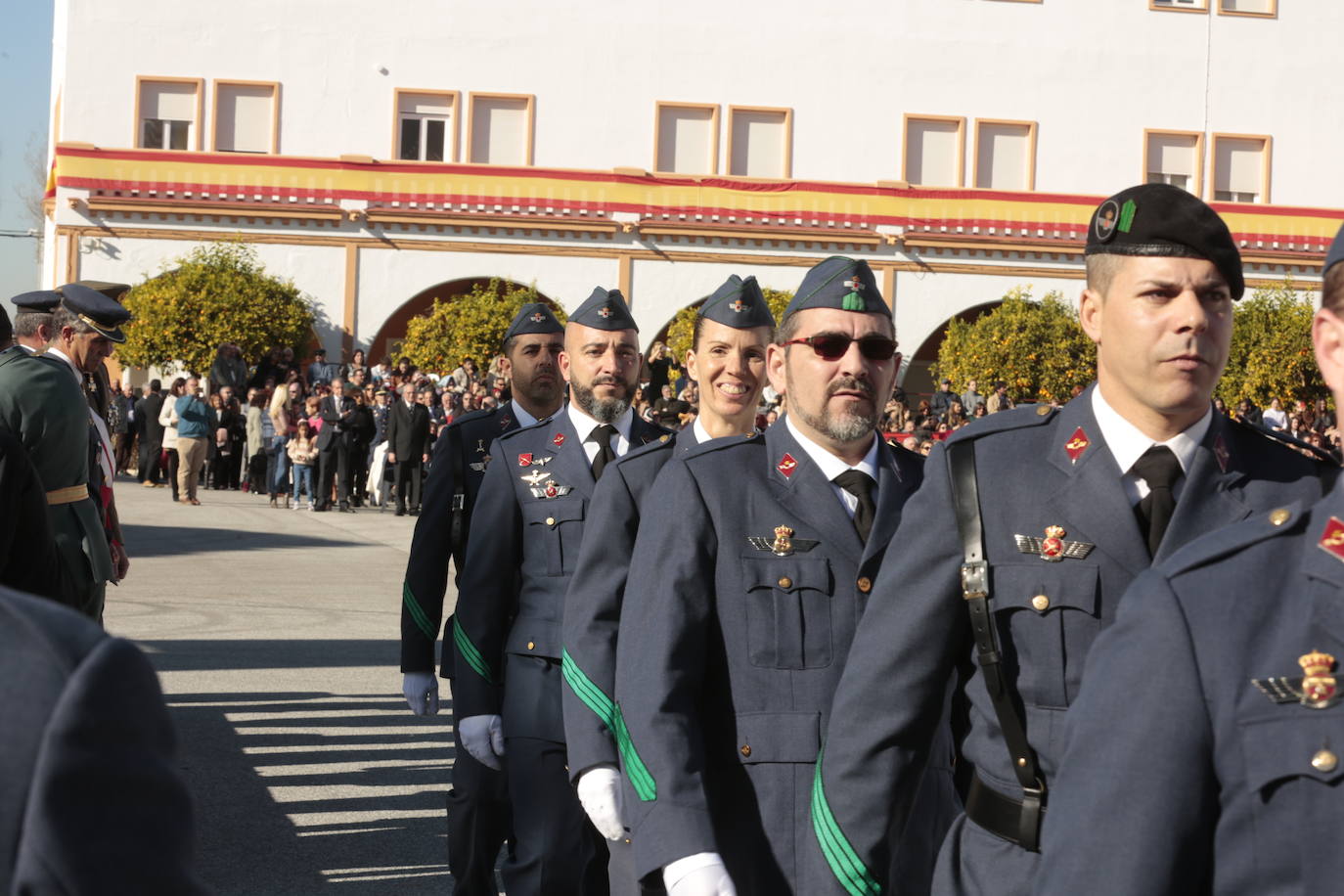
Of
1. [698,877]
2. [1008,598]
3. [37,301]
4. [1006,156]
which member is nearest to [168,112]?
[1006,156]

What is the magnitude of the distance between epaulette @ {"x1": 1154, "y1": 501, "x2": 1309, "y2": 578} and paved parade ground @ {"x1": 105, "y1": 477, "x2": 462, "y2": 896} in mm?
5120

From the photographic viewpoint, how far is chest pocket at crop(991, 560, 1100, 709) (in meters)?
2.91

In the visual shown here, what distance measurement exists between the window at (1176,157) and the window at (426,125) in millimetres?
17038

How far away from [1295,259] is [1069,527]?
4312cm

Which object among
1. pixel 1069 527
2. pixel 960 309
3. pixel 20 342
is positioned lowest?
pixel 1069 527

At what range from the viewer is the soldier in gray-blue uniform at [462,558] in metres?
6.05

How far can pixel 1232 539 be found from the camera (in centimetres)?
199

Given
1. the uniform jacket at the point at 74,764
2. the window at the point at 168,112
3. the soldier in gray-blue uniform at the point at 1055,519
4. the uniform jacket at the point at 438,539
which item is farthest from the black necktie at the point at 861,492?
the window at the point at 168,112

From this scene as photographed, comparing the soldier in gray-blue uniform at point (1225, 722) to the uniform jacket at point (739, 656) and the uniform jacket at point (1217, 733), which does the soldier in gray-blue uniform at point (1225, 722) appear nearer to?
the uniform jacket at point (1217, 733)

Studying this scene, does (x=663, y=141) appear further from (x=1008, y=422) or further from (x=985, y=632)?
(x=985, y=632)

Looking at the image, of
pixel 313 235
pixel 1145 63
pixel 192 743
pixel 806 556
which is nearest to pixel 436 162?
pixel 313 235

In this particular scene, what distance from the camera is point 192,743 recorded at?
912cm

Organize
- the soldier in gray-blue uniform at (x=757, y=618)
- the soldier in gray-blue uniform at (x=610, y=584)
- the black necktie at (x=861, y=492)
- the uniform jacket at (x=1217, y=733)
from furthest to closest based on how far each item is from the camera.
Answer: the soldier in gray-blue uniform at (x=610, y=584), the black necktie at (x=861, y=492), the soldier in gray-blue uniform at (x=757, y=618), the uniform jacket at (x=1217, y=733)

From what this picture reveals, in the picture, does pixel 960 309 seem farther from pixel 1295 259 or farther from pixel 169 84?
pixel 169 84
